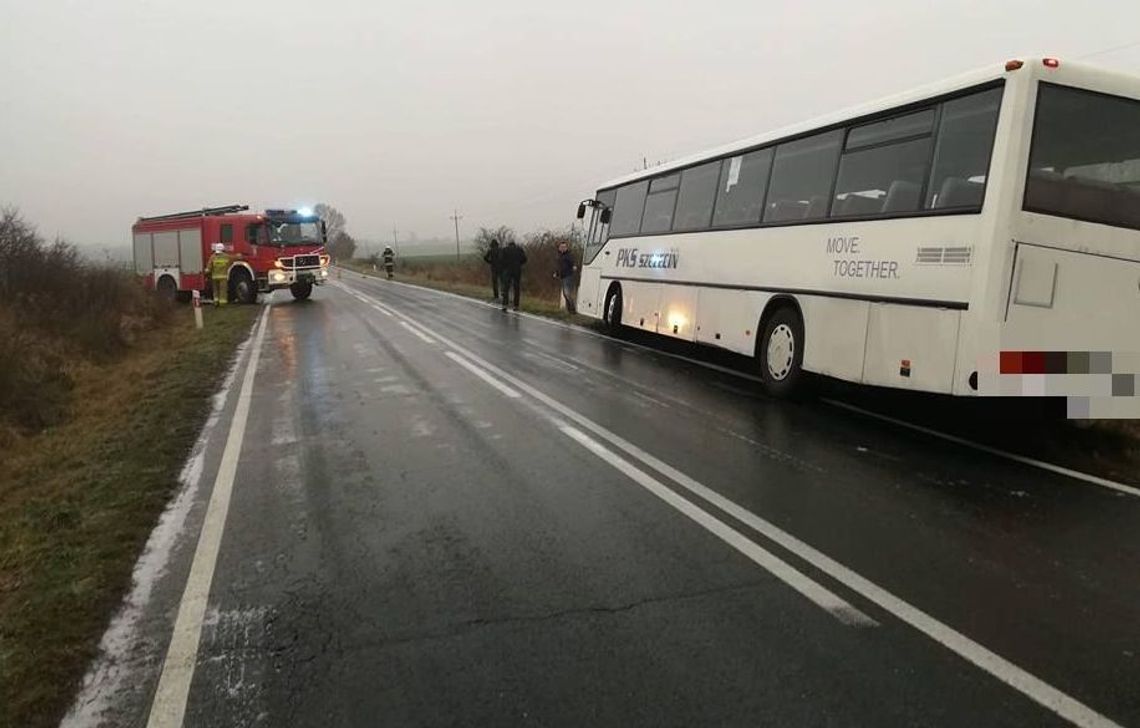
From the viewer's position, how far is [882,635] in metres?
3.65

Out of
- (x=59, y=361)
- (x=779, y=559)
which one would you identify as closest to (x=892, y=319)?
(x=779, y=559)

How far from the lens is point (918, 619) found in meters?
3.80

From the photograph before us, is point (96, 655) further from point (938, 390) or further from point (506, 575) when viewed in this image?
point (938, 390)

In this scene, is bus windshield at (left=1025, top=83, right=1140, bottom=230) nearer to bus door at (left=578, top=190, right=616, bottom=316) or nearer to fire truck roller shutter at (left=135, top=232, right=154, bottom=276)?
bus door at (left=578, top=190, right=616, bottom=316)

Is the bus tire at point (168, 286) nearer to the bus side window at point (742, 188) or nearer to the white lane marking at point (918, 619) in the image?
the bus side window at point (742, 188)

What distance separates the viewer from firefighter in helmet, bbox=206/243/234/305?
88.4ft

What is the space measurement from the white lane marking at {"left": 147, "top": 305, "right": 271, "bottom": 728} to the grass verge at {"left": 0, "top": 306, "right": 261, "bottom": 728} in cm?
34

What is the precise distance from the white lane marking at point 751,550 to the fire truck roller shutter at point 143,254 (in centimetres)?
2950

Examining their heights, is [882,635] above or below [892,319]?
below

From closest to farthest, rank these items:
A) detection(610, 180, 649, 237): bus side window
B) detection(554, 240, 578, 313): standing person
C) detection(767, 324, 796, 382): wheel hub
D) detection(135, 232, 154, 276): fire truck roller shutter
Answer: detection(767, 324, 796, 382): wheel hub < detection(610, 180, 649, 237): bus side window < detection(554, 240, 578, 313): standing person < detection(135, 232, 154, 276): fire truck roller shutter

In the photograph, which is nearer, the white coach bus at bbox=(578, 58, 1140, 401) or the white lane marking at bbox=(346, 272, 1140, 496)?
the white lane marking at bbox=(346, 272, 1140, 496)

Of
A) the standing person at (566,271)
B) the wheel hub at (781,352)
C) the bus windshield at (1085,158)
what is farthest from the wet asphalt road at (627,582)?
the standing person at (566,271)

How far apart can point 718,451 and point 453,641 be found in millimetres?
3771

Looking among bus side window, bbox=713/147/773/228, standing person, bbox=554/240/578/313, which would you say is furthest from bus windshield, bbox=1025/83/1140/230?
standing person, bbox=554/240/578/313
